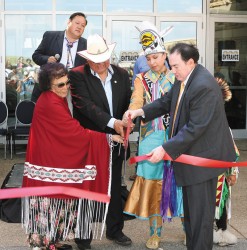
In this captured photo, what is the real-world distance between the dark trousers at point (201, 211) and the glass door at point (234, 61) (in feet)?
24.0

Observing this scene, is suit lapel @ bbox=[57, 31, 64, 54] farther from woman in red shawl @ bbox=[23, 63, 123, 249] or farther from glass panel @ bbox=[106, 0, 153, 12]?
glass panel @ bbox=[106, 0, 153, 12]

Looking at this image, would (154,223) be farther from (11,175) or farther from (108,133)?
(11,175)

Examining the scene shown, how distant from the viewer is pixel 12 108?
32.3 feet

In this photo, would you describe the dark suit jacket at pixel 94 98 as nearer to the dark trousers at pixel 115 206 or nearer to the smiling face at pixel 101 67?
the smiling face at pixel 101 67

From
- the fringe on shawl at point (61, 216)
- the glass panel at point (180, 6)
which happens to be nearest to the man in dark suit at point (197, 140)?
the fringe on shawl at point (61, 216)

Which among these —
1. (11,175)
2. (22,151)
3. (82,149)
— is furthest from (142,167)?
(22,151)

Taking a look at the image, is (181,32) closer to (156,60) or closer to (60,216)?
(156,60)

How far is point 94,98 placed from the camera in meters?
4.29

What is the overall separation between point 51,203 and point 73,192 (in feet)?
0.83

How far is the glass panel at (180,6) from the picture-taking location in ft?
33.3

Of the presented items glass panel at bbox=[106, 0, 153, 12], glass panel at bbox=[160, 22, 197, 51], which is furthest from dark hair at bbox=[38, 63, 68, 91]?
glass panel at bbox=[160, 22, 197, 51]

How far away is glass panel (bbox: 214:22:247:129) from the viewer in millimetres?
10523

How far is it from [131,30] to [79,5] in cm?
115

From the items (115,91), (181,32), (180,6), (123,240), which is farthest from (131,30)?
(123,240)
